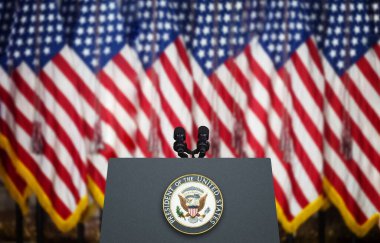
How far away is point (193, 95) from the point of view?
4211mm

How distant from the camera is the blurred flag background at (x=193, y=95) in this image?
4094mm

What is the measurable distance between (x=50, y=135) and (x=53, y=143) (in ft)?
0.23

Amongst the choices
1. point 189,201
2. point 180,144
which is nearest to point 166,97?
point 180,144

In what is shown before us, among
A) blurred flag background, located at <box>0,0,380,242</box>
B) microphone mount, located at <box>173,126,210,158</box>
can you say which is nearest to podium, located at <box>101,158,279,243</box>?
microphone mount, located at <box>173,126,210,158</box>

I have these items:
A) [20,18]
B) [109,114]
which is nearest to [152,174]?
[109,114]

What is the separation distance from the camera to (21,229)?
14.1 feet

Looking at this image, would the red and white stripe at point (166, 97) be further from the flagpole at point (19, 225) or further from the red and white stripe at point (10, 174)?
the flagpole at point (19, 225)

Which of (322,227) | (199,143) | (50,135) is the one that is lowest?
(322,227)

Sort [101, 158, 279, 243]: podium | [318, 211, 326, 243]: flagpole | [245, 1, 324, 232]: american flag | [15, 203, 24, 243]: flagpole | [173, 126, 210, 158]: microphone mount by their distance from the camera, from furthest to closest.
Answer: [318, 211, 326, 243]: flagpole → [15, 203, 24, 243]: flagpole → [245, 1, 324, 232]: american flag → [173, 126, 210, 158]: microphone mount → [101, 158, 279, 243]: podium

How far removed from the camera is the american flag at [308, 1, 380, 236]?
162 inches

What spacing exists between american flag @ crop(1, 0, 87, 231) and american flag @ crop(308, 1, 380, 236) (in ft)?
6.70

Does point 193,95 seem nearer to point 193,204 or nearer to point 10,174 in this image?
point 10,174

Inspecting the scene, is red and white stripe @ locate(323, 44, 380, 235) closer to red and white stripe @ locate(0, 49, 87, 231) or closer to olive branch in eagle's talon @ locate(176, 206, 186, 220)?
red and white stripe @ locate(0, 49, 87, 231)

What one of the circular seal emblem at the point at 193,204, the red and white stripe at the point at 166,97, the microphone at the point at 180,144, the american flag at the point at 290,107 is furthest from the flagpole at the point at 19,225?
the circular seal emblem at the point at 193,204
